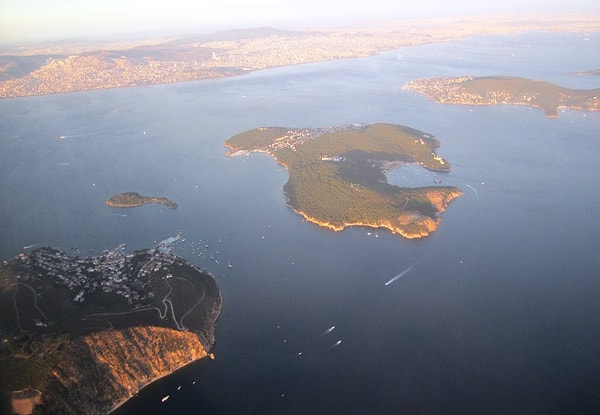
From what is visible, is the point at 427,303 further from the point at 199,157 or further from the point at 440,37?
the point at 440,37

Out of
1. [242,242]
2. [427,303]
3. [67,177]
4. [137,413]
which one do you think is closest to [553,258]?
[427,303]

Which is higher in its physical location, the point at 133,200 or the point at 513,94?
the point at 513,94

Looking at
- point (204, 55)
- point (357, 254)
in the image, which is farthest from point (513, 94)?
point (204, 55)

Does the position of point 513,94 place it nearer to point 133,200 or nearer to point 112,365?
point 133,200

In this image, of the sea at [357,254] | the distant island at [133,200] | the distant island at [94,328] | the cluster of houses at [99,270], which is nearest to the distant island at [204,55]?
the sea at [357,254]

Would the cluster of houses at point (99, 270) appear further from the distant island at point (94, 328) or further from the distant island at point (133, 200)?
the distant island at point (133, 200)

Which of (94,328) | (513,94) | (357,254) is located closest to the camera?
(94,328)
